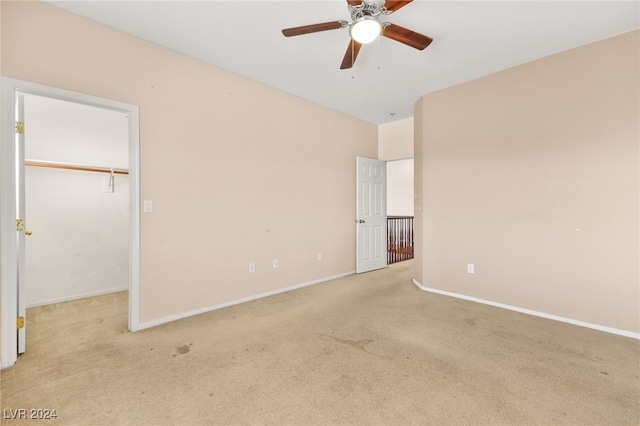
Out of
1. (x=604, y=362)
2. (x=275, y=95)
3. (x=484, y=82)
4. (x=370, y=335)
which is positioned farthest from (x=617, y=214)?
(x=275, y=95)

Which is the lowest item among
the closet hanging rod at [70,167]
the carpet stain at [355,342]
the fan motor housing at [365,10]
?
the carpet stain at [355,342]

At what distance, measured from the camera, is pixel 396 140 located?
16.8 feet

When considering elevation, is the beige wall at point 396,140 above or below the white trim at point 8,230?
above

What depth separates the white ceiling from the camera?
220 cm

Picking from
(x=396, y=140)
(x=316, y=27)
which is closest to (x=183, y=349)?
(x=316, y=27)

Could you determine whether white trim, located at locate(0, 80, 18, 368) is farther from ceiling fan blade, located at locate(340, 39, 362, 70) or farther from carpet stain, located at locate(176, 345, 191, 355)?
ceiling fan blade, located at locate(340, 39, 362, 70)

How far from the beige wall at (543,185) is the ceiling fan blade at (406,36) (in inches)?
68.4

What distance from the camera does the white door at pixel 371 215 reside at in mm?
4871

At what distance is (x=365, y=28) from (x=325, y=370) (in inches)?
94.6

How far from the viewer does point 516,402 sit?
1.62 metres

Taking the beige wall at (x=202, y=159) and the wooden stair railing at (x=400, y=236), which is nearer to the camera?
the beige wall at (x=202, y=159)

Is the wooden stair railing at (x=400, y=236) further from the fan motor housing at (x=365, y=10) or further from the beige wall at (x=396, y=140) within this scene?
the fan motor housing at (x=365, y=10)

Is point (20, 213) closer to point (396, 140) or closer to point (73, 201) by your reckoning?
point (73, 201)

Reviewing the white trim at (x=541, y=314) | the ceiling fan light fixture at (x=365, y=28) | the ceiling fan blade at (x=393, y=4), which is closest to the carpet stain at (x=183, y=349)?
the ceiling fan light fixture at (x=365, y=28)
